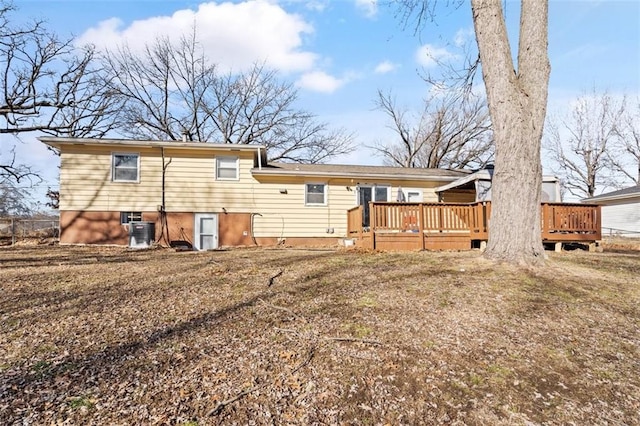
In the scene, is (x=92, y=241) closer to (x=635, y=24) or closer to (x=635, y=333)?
(x=635, y=333)

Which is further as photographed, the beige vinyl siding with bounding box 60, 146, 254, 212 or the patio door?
the patio door

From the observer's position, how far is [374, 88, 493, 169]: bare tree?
22.8 m

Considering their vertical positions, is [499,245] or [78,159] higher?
[78,159]

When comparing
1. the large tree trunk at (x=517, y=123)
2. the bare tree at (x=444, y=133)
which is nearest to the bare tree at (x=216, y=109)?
the bare tree at (x=444, y=133)

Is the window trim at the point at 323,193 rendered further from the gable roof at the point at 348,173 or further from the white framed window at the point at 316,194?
the gable roof at the point at 348,173

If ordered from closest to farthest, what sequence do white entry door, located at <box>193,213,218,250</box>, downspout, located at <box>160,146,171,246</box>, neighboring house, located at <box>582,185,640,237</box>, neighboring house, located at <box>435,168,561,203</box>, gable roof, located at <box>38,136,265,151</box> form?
gable roof, located at <box>38,136,265,151</box> → neighboring house, located at <box>435,168,561,203</box> → downspout, located at <box>160,146,171,246</box> → white entry door, located at <box>193,213,218,250</box> → neighboring house, located at <box>582,185,640,237</box>

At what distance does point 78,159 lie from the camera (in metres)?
11.2

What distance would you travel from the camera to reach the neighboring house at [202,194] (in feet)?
36.6

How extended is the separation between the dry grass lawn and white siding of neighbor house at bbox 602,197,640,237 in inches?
783

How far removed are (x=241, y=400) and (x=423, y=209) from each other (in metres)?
7.74

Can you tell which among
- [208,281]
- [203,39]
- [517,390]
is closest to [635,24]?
[517,390]

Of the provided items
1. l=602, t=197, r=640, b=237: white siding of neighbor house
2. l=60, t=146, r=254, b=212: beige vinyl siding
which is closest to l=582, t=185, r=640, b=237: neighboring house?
l=602, t=197, r=640, b=237: white siding of neighbor house

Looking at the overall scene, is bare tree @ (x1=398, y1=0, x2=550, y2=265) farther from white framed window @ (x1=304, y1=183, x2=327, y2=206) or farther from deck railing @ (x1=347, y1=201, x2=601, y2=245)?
white framed window @ (x1=304, y1=183, x2=327, y2=206)

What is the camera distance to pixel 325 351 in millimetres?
2668
